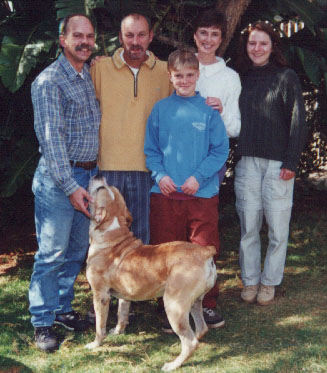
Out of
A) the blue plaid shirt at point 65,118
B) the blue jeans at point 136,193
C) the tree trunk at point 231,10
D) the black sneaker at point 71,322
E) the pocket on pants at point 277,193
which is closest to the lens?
the blue plaid shirt at point 65,118

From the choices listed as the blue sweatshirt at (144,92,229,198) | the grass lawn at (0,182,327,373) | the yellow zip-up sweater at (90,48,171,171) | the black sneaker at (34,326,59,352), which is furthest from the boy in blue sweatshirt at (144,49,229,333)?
the black sneaker at (34,326,59,352)

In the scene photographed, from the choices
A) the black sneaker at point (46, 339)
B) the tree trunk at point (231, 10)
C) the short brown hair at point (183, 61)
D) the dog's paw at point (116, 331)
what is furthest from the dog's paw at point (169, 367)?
the tree trunk at point (231, 10)

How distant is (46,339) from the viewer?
4.59 metres

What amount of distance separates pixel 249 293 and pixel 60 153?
8.90 feet

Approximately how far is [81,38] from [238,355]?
305 cm

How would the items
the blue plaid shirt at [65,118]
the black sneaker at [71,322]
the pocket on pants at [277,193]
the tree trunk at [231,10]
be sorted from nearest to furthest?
the blue plaid shirt at [65,118] < the black sneaker at [71,322] < the pocket on pants at [277,193] < the tree trunk at [231,10]

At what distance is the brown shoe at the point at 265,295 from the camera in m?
5.62

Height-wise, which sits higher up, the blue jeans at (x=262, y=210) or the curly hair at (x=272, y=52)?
the curly hair at (x=272, y=52)

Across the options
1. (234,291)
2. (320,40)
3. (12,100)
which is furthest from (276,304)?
(12,100)

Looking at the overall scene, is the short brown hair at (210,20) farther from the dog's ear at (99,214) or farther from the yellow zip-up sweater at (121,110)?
the dog's ear at (99,214)

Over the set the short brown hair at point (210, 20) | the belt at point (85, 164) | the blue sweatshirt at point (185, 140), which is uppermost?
the short brown hair at point (210, 20)

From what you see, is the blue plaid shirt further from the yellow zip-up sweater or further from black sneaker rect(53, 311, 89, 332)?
black sneaker rect(53, 311, 89, 332)

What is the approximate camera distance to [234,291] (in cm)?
611

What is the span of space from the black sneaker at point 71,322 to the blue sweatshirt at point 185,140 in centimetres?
160
